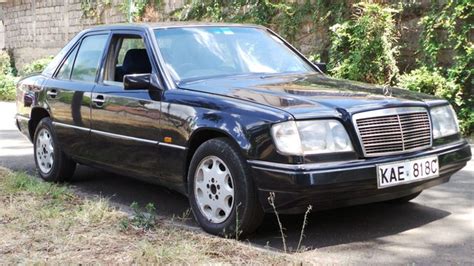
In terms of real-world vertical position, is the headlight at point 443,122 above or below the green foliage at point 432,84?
above

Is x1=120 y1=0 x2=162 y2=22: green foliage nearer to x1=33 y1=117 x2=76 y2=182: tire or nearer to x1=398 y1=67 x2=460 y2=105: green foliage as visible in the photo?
x1=398 y1=67 x2=460 y2=105: green foliage

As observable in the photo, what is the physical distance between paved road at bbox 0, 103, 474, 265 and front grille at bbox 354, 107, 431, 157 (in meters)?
0.63

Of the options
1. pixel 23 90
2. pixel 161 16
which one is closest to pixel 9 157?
pixel 23 90

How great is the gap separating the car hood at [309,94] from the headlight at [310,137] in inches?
2.5

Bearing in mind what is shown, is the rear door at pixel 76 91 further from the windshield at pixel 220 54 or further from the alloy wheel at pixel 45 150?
the windshield at pixel 220 54

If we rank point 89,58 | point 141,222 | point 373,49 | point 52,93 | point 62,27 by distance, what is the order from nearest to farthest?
point 141,222 < point 89,58 < point 52,93 < point 373,49 < point 62,27

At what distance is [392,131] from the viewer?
14.2ft

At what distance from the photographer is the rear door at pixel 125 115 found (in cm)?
509

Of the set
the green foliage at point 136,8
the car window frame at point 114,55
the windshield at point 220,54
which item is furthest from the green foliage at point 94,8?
the windshield at point 220,54

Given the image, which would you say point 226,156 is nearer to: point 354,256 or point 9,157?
point 354,256

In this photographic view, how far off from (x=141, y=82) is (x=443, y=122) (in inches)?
90.5

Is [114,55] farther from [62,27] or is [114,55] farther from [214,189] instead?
[62,27]

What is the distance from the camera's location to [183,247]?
4023mm

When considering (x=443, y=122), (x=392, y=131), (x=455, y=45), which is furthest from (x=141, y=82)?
(x=455, y=45)
